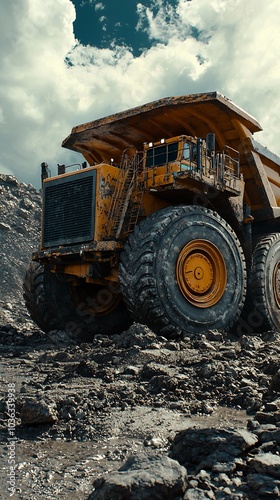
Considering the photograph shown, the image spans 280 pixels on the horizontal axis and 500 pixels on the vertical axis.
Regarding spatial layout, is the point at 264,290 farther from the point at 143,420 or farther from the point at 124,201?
the point at 143,420

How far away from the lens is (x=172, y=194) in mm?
7770

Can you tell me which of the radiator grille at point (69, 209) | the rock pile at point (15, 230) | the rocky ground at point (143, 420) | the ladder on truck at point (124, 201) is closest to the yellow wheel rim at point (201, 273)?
the rocky ground at point (143, 420)

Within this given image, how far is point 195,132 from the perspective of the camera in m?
8.68

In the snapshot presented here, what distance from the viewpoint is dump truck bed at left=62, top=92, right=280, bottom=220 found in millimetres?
8188

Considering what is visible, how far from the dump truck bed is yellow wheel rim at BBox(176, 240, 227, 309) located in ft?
6.86

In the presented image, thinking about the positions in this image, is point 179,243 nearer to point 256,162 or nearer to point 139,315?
point 139,315

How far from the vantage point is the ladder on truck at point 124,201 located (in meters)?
7.43

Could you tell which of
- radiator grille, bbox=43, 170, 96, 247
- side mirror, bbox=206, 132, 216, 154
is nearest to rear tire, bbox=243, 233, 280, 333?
side mirror, bbox=206, 132, 216, 154

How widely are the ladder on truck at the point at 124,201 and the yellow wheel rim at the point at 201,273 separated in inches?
33.0

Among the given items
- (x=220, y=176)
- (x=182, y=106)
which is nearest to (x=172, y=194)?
(x=220, y=176)

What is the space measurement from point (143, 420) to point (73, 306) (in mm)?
5112
